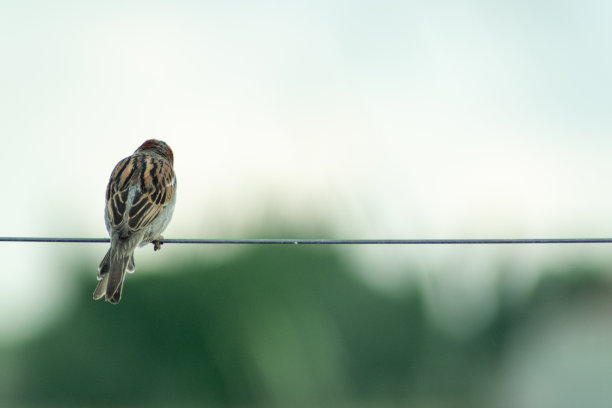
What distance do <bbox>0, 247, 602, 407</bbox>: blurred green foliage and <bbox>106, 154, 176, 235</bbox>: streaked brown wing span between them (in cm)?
4043

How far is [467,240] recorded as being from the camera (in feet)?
29.5

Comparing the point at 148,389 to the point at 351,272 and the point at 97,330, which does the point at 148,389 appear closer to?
the point at 97,330

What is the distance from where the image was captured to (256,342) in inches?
2404

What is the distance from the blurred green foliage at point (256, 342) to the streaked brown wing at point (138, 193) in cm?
4043

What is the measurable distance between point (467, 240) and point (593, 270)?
54.9m

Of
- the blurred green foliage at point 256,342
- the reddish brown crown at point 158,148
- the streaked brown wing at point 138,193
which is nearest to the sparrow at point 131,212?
the streaked brown wing at point 138,193

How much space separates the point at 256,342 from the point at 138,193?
49.7 metres

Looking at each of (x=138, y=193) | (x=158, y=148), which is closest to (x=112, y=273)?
(x=138, y=193)

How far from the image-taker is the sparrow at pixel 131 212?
11734mm

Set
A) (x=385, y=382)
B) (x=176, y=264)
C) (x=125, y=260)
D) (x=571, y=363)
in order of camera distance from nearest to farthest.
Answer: (x=125, y=260) < (x=176, y=264) < (x=571, y=363) < (x=385, y=382)

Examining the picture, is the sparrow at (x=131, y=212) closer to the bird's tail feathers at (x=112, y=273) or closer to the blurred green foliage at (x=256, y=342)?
the bird's tail feathers at (x=112, y=273)

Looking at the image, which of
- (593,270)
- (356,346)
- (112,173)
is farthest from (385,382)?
(112,173)

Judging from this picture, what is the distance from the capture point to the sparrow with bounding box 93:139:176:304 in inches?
462

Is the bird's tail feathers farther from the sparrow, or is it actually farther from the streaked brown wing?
the streaked brown wing
